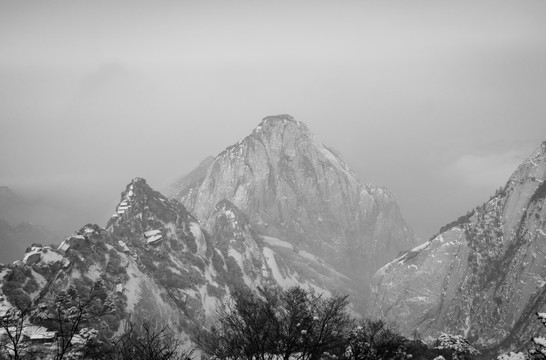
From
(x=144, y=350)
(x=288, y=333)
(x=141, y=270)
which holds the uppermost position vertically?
(x=288, y=333)

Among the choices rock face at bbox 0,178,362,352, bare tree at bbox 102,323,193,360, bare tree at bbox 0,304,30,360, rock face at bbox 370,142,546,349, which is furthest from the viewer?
Answer: rock face at bbox 370,142,546,349

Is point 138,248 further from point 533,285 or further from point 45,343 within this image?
point 533,285

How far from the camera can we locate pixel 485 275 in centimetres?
14562

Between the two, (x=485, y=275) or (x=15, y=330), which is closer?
(x=15, y=330)

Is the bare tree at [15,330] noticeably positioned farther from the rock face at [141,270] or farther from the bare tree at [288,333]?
the bare tree at [288,333]

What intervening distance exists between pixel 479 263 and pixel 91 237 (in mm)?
129215

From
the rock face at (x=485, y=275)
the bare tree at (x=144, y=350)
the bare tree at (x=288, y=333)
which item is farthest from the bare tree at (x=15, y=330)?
the rock face at (x=485, y=275)

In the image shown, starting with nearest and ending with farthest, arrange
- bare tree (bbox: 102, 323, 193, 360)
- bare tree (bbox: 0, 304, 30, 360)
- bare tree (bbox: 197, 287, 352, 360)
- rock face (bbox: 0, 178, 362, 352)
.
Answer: bare tree (bbox: 0, 304, 30, 360) < bare tree (bbox: 102, 323, 193, 360) < bare tree (bbox: 197, 287, 352, 360) < rock face (bbox: 0, 178, 362, 352)

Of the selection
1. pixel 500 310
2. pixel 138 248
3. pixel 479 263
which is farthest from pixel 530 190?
pixel 138 248

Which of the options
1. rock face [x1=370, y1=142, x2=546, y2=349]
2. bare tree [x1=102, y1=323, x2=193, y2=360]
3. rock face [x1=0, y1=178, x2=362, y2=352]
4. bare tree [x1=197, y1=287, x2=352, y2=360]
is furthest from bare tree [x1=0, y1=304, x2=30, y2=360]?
rock face [x1=370, y1=142, x2=546, y2=349]

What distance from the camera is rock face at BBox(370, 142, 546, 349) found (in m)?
126

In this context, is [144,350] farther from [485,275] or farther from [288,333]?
[485,275]

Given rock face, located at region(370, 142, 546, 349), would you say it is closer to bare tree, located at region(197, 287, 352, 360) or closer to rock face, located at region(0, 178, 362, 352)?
rock face, located at region(0, 178, 362, 352)

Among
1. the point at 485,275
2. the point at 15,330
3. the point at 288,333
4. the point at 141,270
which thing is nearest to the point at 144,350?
the point at 15,330
